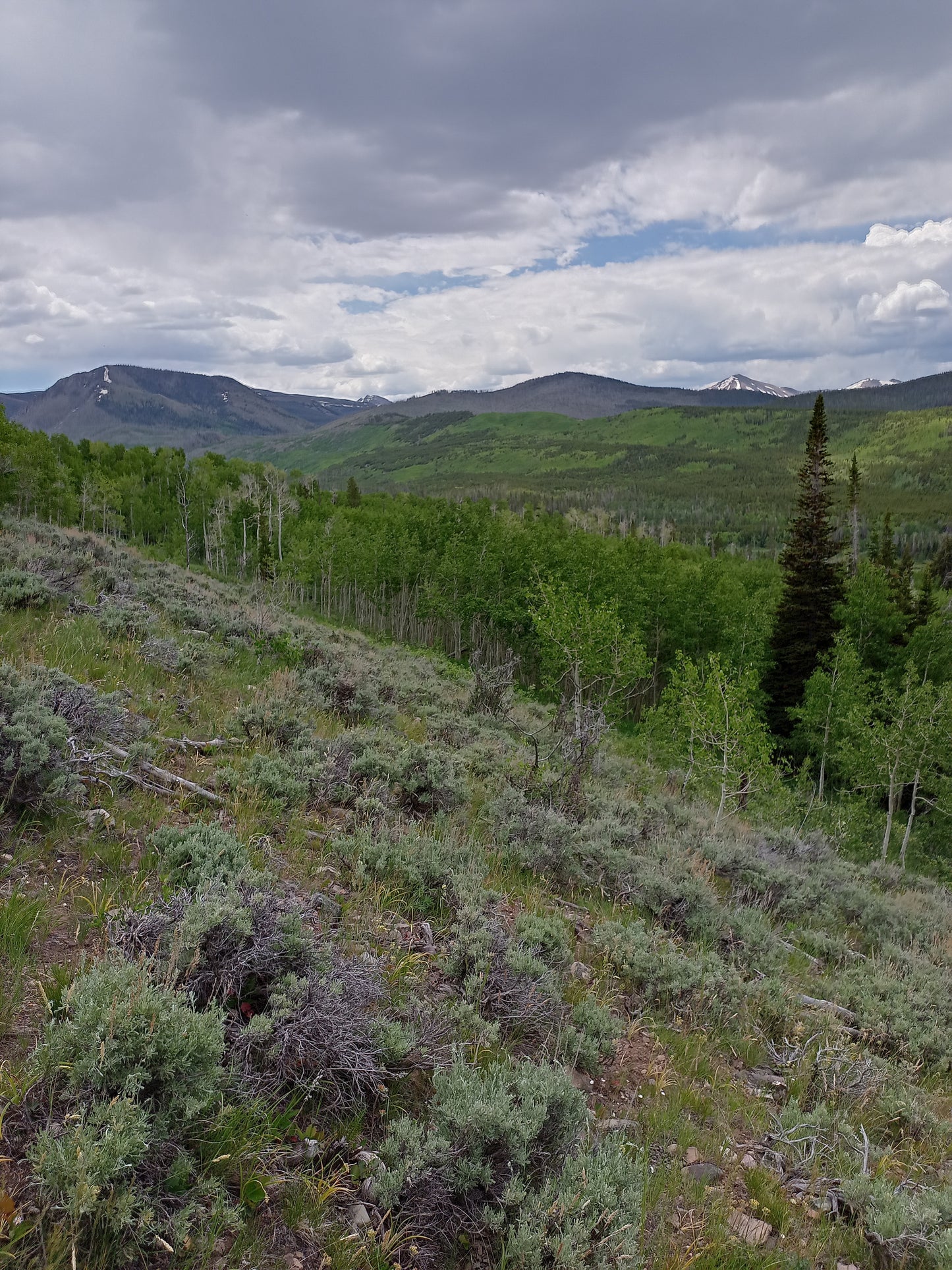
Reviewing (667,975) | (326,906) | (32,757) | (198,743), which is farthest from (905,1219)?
(198,743)

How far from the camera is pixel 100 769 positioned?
16.5 ft

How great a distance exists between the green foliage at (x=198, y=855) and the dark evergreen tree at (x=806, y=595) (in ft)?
123

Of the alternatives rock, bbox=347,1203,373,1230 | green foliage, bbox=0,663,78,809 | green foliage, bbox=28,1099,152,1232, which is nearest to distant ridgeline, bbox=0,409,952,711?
green foliage, bbox=0,663,78,809

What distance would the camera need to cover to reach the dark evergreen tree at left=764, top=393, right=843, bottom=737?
120 ft

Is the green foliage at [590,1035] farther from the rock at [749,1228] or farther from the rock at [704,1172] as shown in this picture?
the rock at [749,1228]

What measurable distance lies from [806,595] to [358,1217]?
39.6 metres

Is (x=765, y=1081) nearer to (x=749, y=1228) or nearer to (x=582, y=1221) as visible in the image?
(x=749, y=1228)

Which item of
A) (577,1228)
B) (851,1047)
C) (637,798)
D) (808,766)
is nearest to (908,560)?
(808,766)

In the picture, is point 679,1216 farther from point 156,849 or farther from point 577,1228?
point 156,849

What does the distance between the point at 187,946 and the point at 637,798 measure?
32.9 feet

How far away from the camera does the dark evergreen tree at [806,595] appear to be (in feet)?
120

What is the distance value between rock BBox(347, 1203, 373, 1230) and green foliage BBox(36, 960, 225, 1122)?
2.42 feet

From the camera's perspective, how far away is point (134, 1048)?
2514mm

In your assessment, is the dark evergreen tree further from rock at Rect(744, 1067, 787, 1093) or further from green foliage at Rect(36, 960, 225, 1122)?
green foliage at Rect(36, 960, 225, 1122)
